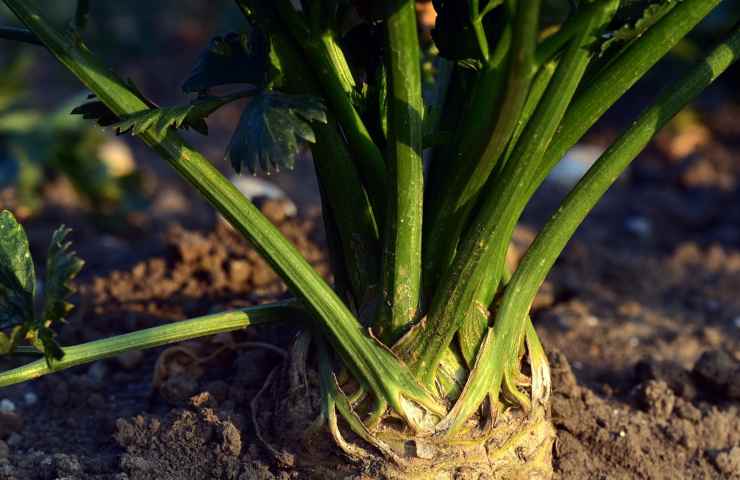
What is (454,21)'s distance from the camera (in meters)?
1.45

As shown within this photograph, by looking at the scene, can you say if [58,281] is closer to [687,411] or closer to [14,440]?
[14,440]

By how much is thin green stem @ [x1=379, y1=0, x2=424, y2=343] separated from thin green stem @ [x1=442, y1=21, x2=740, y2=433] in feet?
0.44

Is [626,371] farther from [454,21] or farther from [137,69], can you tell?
[137,69]

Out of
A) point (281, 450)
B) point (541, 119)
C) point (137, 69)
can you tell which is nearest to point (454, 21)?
point (541, 119)

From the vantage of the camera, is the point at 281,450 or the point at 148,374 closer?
the point at 281,450

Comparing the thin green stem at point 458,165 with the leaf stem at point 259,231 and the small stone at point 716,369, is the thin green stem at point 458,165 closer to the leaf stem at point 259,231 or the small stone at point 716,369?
the leaf stem at point 259,231

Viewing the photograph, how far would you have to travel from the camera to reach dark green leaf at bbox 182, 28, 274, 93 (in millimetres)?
1523

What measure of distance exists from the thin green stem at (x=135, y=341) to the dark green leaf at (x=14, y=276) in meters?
0.07

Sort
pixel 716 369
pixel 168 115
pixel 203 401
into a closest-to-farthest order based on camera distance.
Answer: pixel 168 115 → pixel 203 401 → pixel 716 369

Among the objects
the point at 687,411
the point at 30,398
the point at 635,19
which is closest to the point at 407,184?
the point at 635,19

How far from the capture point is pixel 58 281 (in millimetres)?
1467

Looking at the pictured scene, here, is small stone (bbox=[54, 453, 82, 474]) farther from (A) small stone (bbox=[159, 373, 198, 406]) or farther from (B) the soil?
(A) small stone (bbox=[159, 373, 198, 406])

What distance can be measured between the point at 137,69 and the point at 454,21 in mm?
3898

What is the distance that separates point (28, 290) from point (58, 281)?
62mm
